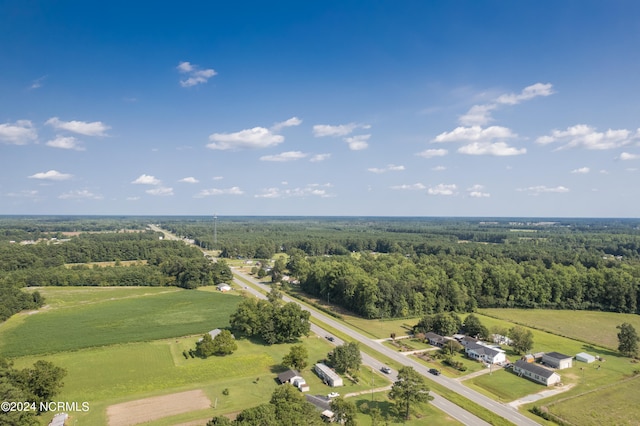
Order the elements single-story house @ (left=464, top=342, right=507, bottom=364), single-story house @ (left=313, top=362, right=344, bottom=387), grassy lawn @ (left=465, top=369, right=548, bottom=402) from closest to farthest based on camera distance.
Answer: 1. grassy lawn @ (left=465, top=369, right=548, bottom=402)
2. single-story house @ (left=313, top=362, right=344, bottom=387)
3. single-story house @ (left=464, top=342, right=507, bottom=364)

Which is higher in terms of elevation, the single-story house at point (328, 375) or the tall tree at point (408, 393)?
the tall tree at point (408, 393)

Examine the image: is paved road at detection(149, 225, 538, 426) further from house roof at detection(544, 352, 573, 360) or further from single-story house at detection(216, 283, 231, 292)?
single-story house at detection(216, 283, 231, 292)

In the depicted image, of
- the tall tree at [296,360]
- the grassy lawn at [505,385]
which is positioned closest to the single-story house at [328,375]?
the tall tree at [296,360]

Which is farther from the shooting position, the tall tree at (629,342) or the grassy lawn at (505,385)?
the tall tree at (629,342)

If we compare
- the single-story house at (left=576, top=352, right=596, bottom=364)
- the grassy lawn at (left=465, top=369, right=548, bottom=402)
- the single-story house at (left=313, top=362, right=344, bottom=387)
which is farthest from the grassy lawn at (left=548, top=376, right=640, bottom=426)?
the single-story house at (left=313, top=362, right=344, bottom=387)

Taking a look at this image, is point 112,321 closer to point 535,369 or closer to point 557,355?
point 535,369

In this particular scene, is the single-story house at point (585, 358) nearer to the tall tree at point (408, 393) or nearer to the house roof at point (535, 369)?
the house roof at point (535, 369)

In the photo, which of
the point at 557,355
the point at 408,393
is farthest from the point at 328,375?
the point at 557,355
